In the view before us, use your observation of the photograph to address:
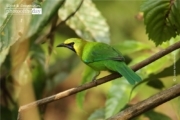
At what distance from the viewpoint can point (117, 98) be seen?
193cm

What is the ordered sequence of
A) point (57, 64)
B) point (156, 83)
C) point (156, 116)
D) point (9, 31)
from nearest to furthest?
1. point (9, 31)
2. point (156, 116)
3. point (156, 83)
4. point (57, 64)

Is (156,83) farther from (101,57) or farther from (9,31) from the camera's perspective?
(9,31)

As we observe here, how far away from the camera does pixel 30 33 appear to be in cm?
170

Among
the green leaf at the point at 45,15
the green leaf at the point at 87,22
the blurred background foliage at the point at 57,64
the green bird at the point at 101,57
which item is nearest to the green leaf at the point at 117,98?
the blurred background foliage at the point at 57,64

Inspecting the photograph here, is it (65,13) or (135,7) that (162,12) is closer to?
(65,13)

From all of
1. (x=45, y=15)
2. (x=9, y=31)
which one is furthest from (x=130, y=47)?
(x=9, y=31)

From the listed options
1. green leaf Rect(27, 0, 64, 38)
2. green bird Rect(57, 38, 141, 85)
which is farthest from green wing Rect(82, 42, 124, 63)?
green leaf Rect(27, 0, 64, 38)

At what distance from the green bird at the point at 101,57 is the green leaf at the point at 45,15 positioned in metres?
0.25

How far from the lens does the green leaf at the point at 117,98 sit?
1888 millimetres

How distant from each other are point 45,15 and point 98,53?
37 cm

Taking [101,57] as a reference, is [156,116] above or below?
below

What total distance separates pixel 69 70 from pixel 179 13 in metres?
1.32

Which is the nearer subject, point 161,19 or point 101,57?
point 161,19

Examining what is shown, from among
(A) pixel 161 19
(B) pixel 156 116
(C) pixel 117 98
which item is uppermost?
(A) pixel 161 19
